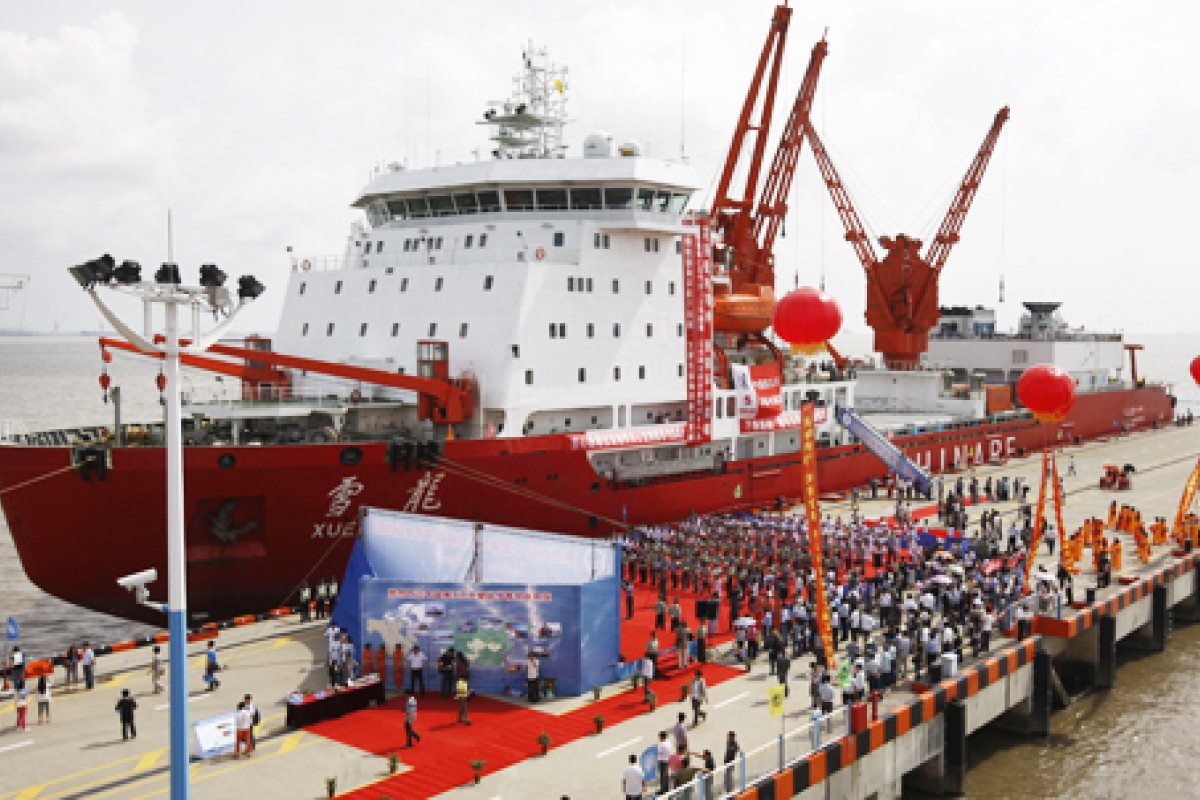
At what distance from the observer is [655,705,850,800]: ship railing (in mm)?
12180

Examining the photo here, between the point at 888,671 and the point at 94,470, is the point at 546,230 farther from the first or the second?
the point at 888,671

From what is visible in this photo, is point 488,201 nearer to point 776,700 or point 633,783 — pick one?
point 776,700

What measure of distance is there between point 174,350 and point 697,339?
20293 mm

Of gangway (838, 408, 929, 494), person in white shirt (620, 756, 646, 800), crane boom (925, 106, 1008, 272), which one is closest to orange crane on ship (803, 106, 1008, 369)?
crane boom (925, 106, 1008, 272)

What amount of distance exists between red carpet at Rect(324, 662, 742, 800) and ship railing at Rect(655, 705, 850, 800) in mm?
2329

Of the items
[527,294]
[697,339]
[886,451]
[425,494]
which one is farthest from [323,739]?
[886,451]

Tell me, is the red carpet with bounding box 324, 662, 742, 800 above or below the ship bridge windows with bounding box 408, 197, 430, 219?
below

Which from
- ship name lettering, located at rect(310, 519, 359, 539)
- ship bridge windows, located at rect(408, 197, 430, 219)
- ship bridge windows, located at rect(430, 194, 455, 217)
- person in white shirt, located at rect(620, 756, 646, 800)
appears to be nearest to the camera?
person in white shirt, located at rect(620, 756, 646, 800)

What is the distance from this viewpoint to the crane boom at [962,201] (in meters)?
53.1

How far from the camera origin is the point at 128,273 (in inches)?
429

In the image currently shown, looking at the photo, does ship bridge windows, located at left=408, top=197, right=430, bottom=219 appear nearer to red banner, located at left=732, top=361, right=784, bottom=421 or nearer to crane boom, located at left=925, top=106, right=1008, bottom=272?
red banner, located at left=732, top=361, right=784, bottom=421

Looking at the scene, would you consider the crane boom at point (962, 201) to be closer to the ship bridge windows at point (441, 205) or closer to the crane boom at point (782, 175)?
the crane boom at point (782, 175)

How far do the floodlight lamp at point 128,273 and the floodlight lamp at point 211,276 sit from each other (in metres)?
0.64

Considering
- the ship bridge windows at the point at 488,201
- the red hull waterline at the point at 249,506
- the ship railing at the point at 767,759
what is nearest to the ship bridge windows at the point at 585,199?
the ship bridge windows at the point at 488,201
